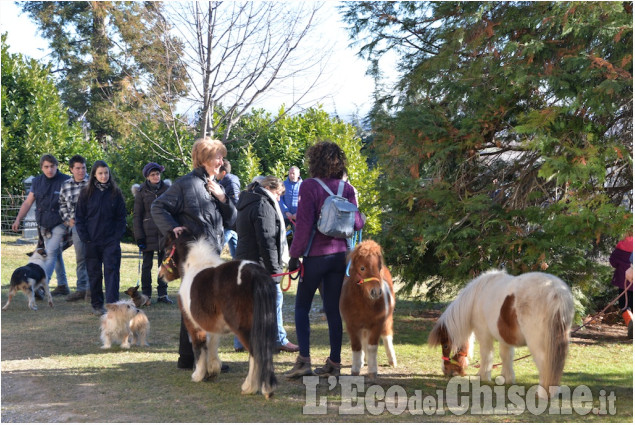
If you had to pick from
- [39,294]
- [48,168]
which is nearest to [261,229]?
[48,168]

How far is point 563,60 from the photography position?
22.6ft

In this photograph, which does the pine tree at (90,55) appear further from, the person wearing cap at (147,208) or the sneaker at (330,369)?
the sneaker at (330,369)

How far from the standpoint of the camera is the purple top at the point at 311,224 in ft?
19.0

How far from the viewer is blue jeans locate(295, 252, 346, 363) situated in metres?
5.84

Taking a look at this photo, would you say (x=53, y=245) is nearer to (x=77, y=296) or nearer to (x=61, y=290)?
(x=77, y=296)

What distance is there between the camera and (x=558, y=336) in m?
5.10

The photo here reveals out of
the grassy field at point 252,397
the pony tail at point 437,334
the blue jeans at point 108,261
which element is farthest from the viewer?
the blue jeans at point 108,261

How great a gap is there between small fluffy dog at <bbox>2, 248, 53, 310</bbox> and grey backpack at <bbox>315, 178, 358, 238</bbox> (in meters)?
5.73

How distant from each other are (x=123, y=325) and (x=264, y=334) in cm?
281

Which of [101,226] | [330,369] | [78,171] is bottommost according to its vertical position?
[330,369]

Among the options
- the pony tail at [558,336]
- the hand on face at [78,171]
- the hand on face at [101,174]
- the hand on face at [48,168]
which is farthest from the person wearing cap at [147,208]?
the pony tail at [558,336]

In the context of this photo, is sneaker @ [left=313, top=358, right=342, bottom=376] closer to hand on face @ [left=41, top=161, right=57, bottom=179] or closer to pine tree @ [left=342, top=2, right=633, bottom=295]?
pine tree @ [left=342, top=2, right=633, bottom=295]

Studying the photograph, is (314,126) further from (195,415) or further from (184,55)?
(195,415)

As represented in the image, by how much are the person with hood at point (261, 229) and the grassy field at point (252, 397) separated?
106cm
